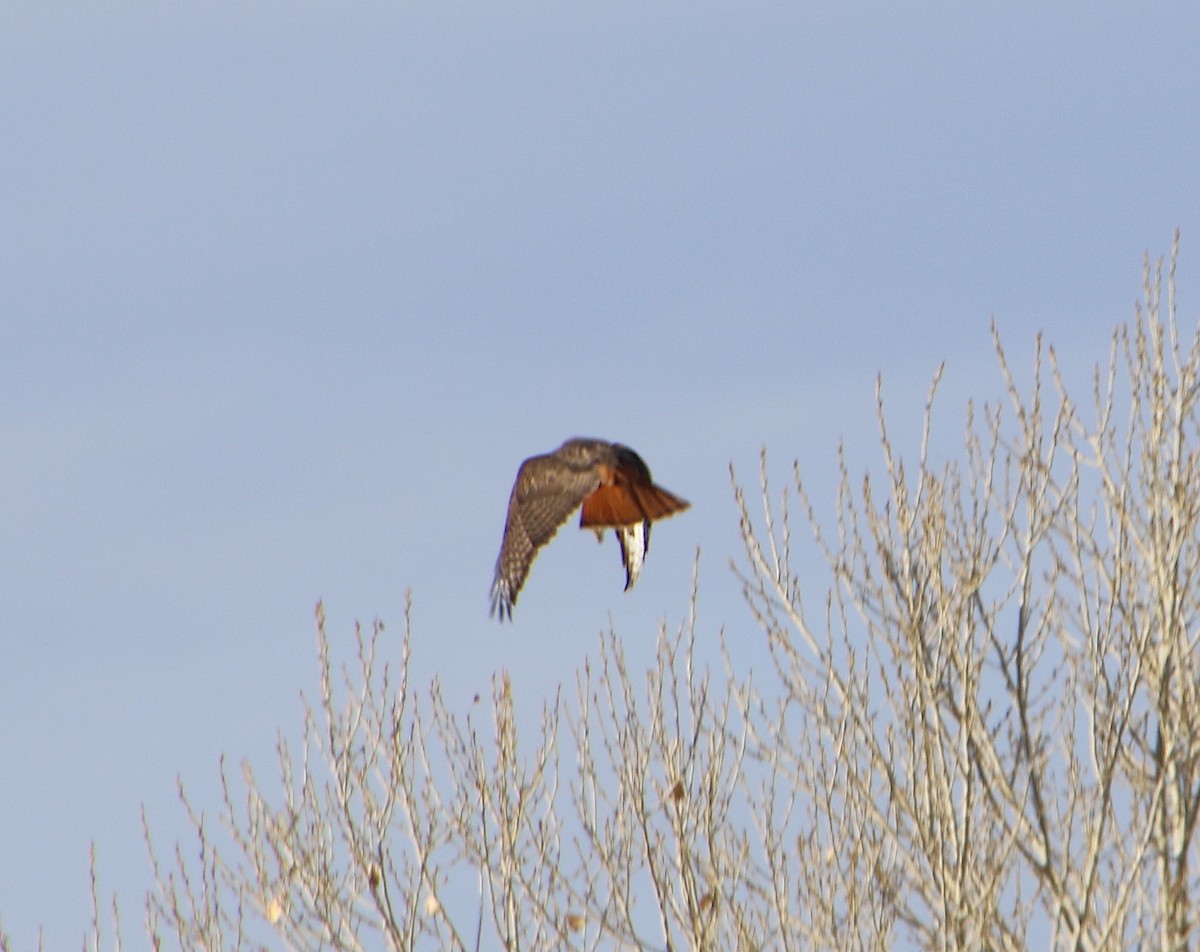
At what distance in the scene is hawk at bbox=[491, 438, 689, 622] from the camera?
33.6 feet

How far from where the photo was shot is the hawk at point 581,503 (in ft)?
33.6

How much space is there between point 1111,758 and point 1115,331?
85.5 inches

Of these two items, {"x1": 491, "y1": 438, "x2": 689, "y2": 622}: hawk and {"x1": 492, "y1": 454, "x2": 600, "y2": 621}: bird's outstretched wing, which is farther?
{"x1": 492, "y1": 454, "x2": 600, "y2": 621}: bird's outstretched wing

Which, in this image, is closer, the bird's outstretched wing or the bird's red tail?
the bird's red tail

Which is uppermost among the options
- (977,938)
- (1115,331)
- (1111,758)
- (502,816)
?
A: (1115,331)

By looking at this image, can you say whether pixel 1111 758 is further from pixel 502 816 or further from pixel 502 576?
pixel 502 576

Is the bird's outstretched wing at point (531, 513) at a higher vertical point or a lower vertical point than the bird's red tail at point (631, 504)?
higher

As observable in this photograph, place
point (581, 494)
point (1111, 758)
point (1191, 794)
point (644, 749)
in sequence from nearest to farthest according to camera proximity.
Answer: point (1111, 758), point (1191, 794), point (644, 749), point (581, 494)

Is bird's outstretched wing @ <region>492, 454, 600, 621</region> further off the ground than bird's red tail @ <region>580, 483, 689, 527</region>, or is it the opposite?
bird's outstretched wing @ <region>492, 454, 600, 621</region>

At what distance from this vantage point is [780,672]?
29.2 ft

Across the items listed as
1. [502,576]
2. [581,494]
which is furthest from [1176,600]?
[502,576]

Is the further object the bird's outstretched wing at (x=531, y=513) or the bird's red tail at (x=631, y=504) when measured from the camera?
the bird's outstretched wing at (x=531, y=513)

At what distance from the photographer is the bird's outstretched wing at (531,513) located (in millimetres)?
10734

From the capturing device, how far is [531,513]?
11062mm
